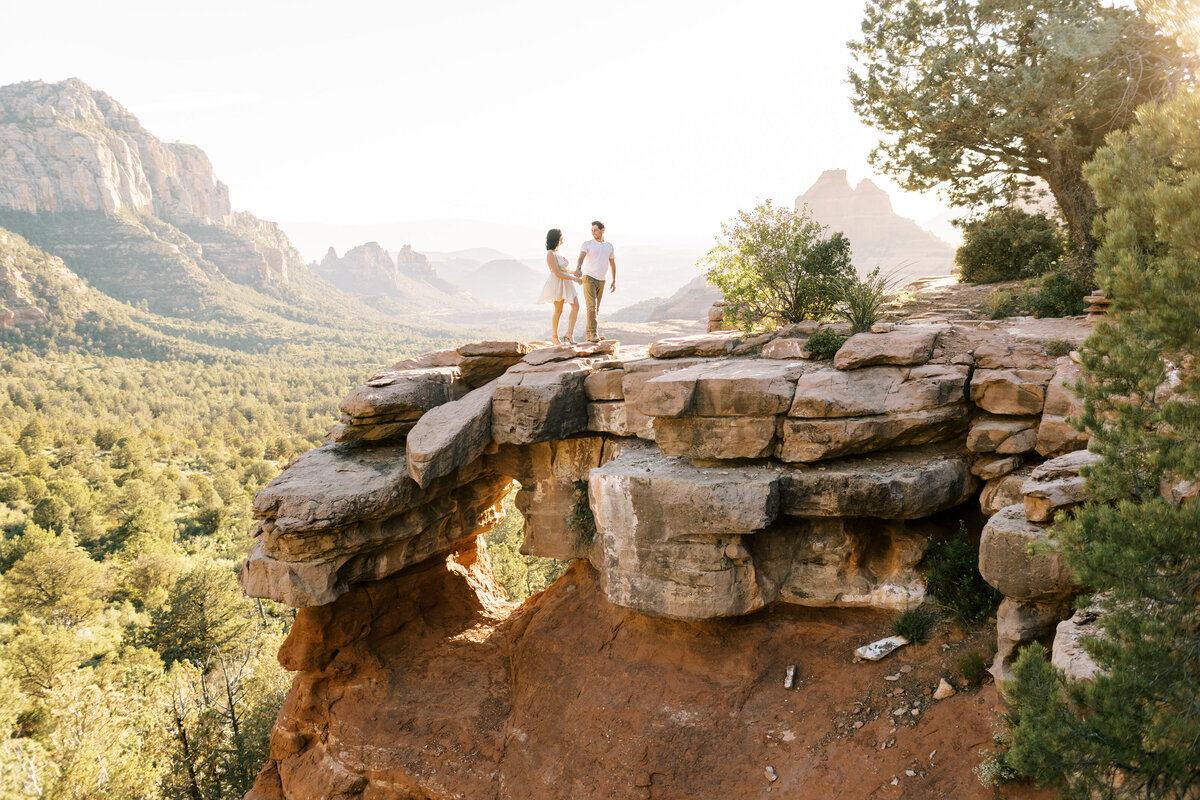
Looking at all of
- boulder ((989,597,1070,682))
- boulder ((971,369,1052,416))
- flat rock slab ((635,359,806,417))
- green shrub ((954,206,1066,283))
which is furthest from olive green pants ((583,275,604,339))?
green shrub ((954,206,1066,283))

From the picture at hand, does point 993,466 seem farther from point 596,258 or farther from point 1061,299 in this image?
point 596,258

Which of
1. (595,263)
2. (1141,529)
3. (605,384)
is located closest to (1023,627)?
(1141,529)

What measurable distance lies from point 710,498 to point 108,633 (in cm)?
3506

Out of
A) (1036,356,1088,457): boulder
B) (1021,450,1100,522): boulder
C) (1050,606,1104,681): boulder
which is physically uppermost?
(1036,356,1088,457): boulder

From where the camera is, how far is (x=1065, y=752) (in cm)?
534

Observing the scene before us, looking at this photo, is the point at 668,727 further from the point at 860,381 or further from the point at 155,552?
the point at 155,552

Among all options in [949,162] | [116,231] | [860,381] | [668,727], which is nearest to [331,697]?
[668,727]

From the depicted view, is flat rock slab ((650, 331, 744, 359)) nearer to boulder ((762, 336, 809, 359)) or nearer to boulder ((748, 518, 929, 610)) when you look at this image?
boulder ((762, 336, 809, 359))

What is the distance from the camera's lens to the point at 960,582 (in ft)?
33.1

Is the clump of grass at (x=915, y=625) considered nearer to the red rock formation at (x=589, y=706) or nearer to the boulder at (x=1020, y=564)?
the red rock formation at (x=589, y=706)

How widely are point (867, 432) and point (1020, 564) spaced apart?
2.98 m

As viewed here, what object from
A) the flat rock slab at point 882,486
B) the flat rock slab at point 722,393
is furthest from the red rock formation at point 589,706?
the flat rock slab at point 722,393

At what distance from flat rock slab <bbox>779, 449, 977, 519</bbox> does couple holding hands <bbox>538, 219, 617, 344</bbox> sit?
218 inches

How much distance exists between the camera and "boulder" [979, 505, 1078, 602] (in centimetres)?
767
